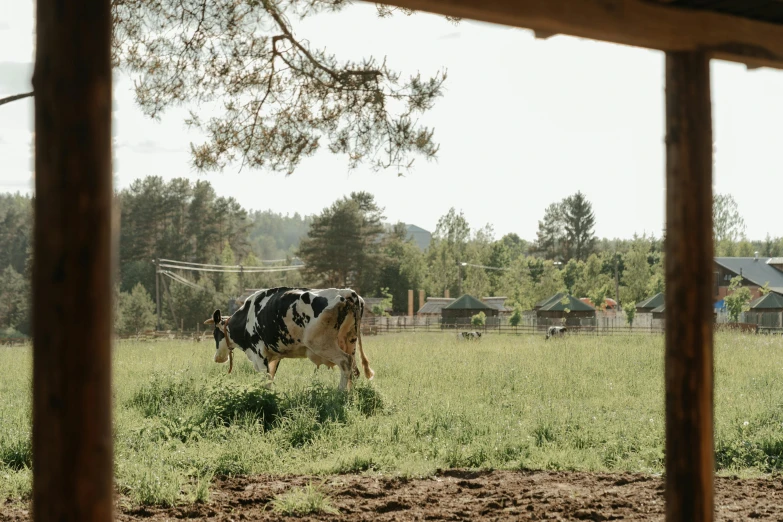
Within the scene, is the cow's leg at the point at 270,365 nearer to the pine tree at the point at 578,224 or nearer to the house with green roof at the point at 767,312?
the house with green roof at the point at 767,312

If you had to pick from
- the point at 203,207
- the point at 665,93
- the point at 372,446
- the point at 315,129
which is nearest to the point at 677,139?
the point at 665,93

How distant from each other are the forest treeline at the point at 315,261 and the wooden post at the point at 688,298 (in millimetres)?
40516

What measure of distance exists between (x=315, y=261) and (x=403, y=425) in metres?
40.9

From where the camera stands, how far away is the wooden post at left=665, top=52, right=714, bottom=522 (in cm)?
340

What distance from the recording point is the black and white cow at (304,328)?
1188 cm

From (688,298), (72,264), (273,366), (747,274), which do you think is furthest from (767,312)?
(72,264)

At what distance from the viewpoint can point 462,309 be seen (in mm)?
44688

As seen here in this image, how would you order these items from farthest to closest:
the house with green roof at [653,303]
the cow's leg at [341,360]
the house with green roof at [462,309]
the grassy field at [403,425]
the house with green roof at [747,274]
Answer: the house with green roof at [747,274]
the house with green roof at [653,303]
the house with green roof at [462,309]
the cow's leg at [341,360]
the grassy field at [403,425]

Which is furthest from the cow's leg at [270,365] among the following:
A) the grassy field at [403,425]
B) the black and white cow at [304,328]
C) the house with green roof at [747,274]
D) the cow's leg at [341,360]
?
the house with green roof at [747,274]

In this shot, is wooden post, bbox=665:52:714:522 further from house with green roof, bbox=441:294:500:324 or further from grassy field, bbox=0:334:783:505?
house with green roof, bbox=441:294:500:324

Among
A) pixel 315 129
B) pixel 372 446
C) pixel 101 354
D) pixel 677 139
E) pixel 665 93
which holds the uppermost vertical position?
pixel 315 129

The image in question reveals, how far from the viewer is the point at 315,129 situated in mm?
9516

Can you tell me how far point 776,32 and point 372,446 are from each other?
5263 millimetres

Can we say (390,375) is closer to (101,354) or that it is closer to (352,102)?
(352,102)
